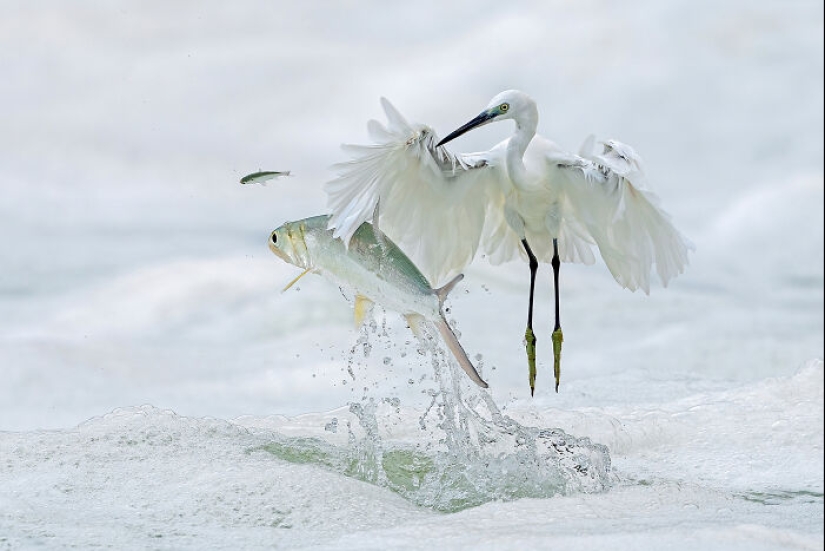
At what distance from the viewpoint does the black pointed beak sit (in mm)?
4305

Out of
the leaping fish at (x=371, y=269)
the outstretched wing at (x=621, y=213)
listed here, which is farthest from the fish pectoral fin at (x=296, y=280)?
the outstretched wing at (x=621, y=213)

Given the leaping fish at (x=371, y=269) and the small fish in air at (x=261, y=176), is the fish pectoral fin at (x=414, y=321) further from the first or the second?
the small fish in air at (x=261, y=176)

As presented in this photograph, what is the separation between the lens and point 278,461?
4.28 meters

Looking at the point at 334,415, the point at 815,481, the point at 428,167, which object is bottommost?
the point at 815,481

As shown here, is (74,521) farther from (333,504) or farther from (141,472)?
(333,504)

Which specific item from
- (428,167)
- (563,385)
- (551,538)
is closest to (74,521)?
(551,538)

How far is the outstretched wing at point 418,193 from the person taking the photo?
13.0 feet

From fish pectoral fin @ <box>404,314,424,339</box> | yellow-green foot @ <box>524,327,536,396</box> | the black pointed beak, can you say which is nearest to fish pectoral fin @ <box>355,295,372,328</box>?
fish pectoral fin @ <box>404,314,424,339</box>

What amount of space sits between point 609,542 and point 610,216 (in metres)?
2.01

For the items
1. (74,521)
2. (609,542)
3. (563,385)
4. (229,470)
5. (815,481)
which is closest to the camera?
(609,542)

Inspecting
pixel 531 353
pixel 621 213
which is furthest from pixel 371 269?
pixel 531 353

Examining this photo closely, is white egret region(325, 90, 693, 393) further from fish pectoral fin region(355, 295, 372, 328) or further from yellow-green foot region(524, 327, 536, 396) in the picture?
fish pectoral fin region(355, 295, 372, 328)

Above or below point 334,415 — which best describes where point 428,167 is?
above

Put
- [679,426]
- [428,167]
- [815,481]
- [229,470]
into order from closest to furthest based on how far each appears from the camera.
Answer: [229,470] → [428,167] → [815,481] → [679,426]
